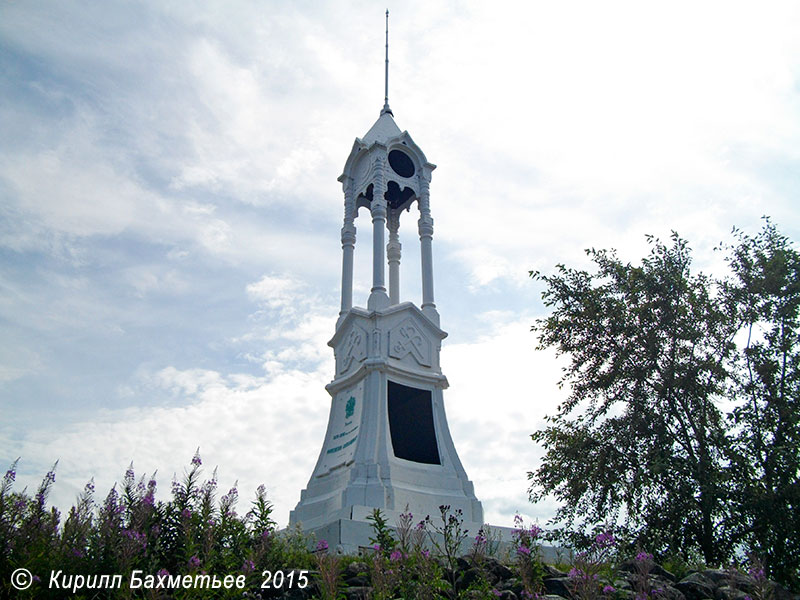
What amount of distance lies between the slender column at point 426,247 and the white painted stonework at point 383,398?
0.09ft

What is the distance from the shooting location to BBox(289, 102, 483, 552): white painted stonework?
14.1 metres

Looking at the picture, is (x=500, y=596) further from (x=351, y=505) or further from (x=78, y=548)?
(x=351, y=505)

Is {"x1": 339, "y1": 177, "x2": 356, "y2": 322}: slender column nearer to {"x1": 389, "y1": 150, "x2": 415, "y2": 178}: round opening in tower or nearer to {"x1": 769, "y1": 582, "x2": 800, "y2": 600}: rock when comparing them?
{"x1": 389, "y1": 150, "x2": 415, "y2": 178}: round opening in tower

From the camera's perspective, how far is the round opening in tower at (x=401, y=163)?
757 inches

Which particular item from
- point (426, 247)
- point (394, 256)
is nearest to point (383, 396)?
point (426, 247)

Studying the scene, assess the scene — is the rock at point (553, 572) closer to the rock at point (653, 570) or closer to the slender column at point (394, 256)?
the rock at point (653, 570)

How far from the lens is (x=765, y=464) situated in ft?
40.3

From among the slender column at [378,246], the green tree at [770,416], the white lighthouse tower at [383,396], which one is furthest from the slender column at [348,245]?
the green tree at [770,416]

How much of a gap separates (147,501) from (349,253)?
451 inches

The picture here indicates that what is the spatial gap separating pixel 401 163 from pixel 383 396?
277 inches

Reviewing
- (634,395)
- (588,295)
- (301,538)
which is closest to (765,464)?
(634,395)

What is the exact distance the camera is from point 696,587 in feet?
27.1

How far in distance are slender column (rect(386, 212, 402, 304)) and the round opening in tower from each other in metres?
1.42

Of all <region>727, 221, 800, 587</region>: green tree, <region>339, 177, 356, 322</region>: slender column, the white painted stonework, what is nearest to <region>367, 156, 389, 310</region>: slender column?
the white painted stonework
